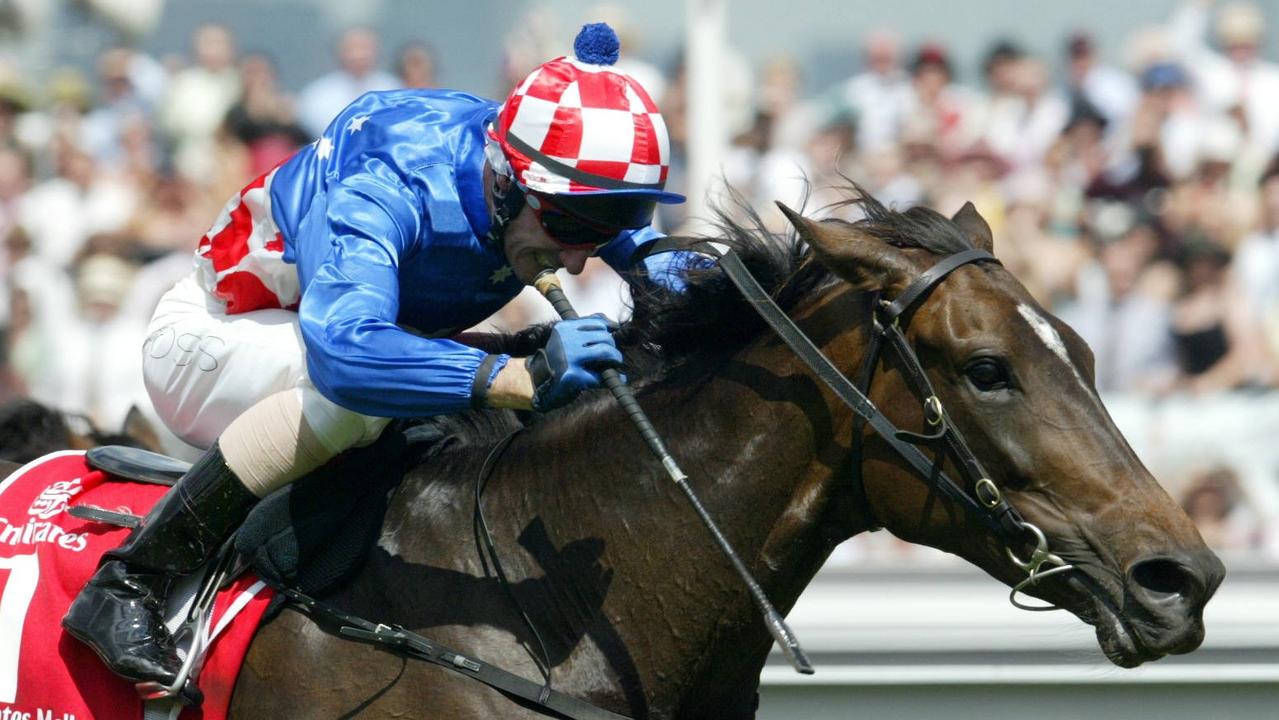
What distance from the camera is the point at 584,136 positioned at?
2.81 metres

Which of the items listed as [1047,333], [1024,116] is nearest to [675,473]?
[1047,333]

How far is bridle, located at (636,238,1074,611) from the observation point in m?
2.65

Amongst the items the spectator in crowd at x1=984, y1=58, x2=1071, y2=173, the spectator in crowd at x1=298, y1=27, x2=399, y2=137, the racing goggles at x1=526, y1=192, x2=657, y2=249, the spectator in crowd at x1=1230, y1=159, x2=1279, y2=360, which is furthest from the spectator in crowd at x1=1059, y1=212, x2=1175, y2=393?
the racing goggles at x1=526, y1=192, x2=657, y2=249

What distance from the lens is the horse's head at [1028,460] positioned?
2.57 m

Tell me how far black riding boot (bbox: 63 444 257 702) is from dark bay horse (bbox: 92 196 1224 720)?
19 centimetres

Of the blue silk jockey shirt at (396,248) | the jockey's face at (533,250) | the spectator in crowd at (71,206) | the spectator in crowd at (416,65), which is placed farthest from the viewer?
the spectator in crowd at (416,65)

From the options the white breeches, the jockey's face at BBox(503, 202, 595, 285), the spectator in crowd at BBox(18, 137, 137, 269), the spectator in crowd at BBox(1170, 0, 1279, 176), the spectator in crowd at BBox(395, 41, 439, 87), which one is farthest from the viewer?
the spectator in crowd at BBox(395, 41, 439, 87)

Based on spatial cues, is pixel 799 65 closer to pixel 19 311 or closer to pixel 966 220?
pixel 19 311

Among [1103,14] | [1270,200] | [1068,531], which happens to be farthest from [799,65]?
[1068,531]

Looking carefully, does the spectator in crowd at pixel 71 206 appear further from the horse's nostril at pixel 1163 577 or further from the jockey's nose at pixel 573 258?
the horse's nostril at pixel 1163 577

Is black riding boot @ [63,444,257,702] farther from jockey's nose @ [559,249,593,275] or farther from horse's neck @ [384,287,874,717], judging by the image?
jockey's nose @ [559,249,593,275]

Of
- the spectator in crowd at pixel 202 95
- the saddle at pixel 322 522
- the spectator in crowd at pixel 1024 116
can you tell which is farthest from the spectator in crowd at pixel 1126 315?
the spectator in crowd at pixel 202 95

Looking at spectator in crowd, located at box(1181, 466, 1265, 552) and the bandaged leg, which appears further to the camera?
spectator in crowd, located at box(1181, 466, 1265, 552)

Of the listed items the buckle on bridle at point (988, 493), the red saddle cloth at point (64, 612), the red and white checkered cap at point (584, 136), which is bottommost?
the red saddle cloth at point (64, 612)
